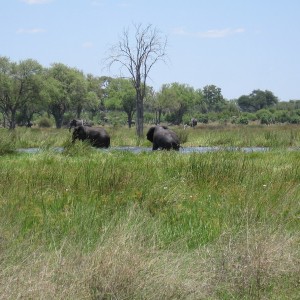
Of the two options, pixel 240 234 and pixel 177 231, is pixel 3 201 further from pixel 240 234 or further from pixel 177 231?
pixel 240 234

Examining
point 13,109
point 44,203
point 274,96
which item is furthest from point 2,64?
point 274,96

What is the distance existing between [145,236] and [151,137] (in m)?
17.2

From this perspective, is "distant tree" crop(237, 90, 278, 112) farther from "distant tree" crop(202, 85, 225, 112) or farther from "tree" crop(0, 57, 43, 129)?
"tree" crop(0, 57, 43, 129)

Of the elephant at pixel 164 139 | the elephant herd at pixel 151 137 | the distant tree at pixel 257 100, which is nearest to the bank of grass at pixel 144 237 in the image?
the elephant at pixel 164 139

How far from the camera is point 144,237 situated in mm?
5039

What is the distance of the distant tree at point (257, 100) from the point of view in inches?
5128

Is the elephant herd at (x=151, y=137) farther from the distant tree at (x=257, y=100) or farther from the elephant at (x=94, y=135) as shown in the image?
the distant tree at (x=257, y=100)

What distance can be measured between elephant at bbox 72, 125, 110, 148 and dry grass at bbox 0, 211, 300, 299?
17.3m

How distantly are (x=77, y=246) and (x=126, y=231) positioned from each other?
0.42 metres

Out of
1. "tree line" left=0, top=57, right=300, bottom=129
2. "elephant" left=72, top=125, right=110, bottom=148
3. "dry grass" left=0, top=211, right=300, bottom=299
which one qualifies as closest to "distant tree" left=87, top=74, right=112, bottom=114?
"tree line" left=0, top=57, right=300, bottom=129

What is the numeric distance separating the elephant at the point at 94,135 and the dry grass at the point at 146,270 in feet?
56.8

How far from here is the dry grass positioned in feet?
13.6

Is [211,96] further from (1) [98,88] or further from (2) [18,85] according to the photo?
(2) [18,85]

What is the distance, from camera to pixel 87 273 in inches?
166
